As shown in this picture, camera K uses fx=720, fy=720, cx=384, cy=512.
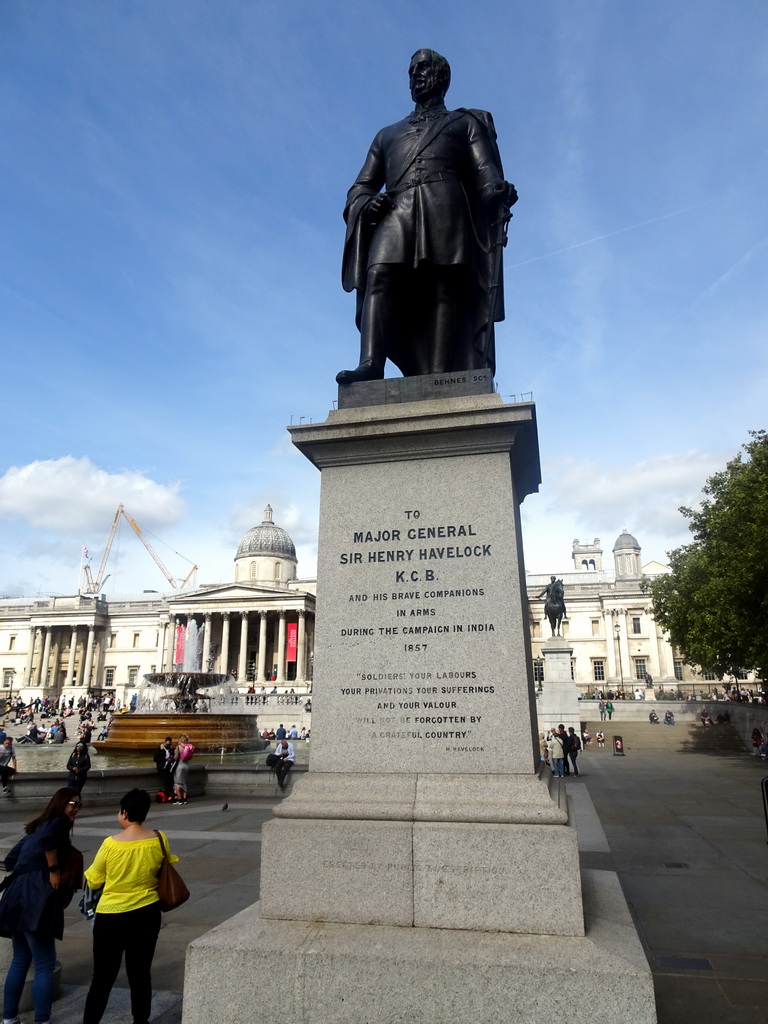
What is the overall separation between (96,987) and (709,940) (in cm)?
476

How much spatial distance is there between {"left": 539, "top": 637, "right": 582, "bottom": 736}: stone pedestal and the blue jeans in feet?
118

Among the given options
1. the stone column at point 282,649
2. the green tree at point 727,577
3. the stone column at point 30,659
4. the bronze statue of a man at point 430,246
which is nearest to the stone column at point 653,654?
the stone column at point 282,649

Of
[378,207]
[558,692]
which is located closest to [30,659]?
[558,692]

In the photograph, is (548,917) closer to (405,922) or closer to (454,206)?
(405,922)

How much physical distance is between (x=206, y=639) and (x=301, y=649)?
45.6ft

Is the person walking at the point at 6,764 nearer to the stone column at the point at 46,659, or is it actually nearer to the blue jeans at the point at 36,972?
the blue jeans at the point at 36,972

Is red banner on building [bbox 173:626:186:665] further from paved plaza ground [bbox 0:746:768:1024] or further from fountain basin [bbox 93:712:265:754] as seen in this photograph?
paved plaza ground [bbox 0:746:768:1024]

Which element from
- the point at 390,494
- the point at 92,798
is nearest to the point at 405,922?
the point at 390,494

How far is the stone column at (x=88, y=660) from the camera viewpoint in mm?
107062

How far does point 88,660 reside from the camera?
352 ft

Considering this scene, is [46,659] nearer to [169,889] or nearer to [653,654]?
[653,654]

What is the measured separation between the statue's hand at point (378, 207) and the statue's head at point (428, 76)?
115cm

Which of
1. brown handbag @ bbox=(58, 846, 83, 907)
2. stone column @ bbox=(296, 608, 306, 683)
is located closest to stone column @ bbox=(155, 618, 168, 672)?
stone column @ bbox=(296, 608, 306, 683)

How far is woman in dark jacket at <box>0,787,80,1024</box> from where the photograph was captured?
4.44 metres
